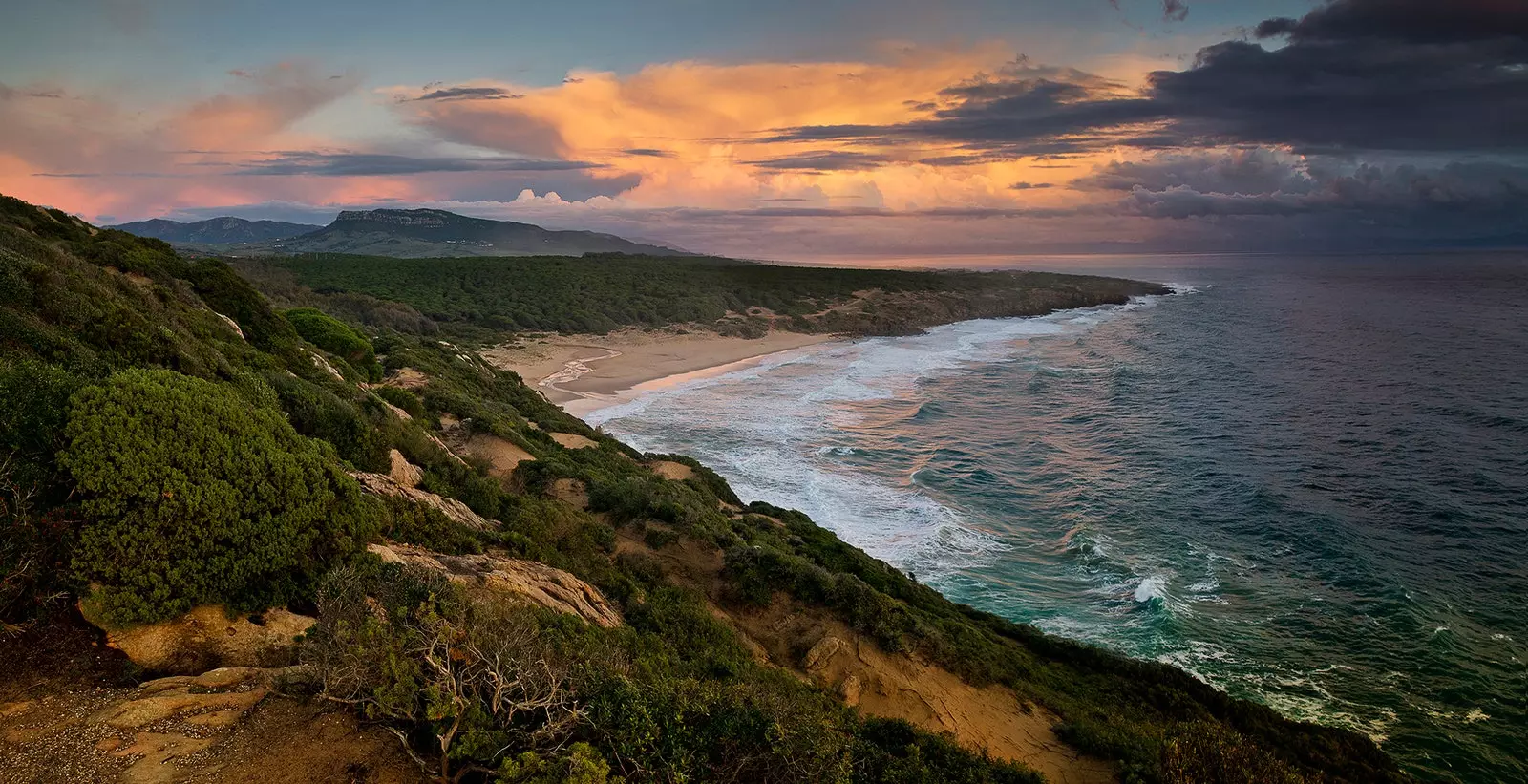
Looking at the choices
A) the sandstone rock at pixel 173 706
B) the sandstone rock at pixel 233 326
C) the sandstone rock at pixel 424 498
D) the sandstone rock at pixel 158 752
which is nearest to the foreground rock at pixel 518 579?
the sandstone rock at pixel 424 498

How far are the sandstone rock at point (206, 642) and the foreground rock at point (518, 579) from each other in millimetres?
1486

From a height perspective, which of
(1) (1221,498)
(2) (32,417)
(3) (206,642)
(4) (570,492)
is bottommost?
(1) (1221,498)

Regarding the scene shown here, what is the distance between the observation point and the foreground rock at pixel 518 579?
8.71 metres

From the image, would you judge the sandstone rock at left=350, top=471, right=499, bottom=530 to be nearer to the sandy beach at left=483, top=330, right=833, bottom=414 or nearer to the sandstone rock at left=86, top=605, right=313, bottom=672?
the sandstone rock at left=86, top=605, right=313, bottom=672

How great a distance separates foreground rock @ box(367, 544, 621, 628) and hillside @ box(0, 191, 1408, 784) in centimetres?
7

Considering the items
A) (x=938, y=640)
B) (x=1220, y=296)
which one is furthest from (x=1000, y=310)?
(x=938, y=640)

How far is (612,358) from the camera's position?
52562 millimetres

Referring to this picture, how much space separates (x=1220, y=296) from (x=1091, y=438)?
10050 cm

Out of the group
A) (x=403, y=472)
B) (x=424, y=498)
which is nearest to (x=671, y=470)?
(x=403, y=472)

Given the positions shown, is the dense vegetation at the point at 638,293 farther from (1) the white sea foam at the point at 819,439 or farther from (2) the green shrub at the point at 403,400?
(2) the green shrub at the point at 403,400

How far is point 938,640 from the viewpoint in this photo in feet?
41.2

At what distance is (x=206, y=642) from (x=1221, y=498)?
28272mm

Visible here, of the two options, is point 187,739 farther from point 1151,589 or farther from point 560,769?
point 1151,589

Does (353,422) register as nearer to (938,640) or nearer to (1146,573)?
(938,640)
